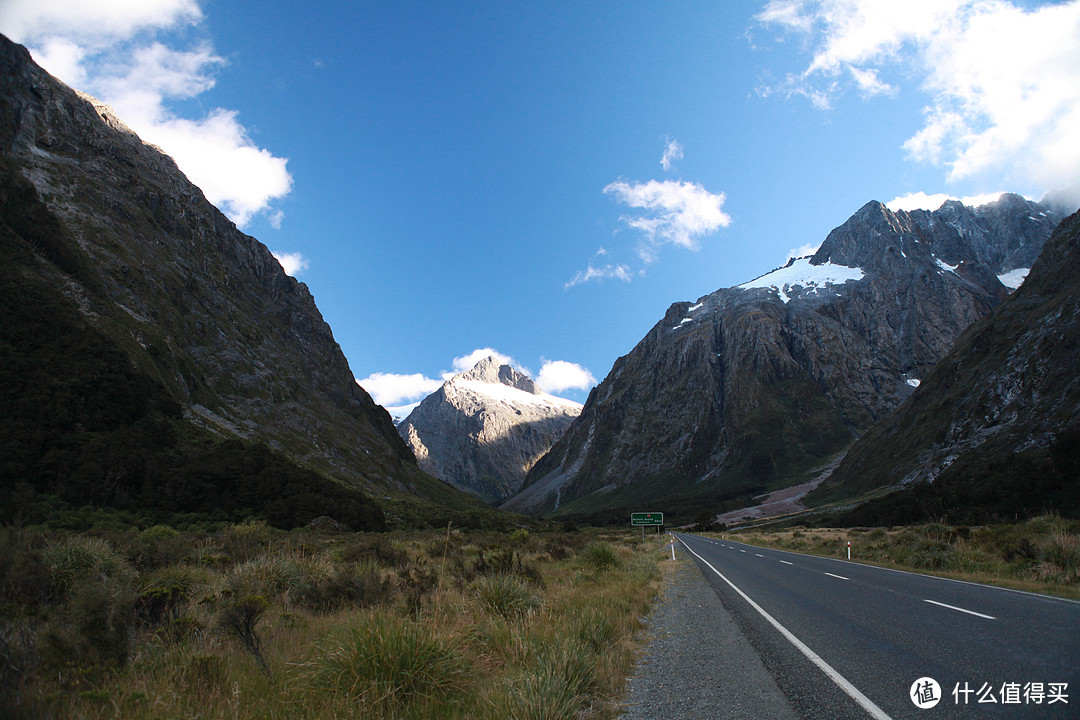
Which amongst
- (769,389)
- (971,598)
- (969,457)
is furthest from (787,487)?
(971,598)

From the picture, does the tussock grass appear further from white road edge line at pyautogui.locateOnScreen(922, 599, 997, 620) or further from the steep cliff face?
the steep cliff face

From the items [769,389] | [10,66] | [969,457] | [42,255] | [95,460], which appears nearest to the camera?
[95,460]

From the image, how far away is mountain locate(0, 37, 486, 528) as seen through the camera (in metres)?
38.2

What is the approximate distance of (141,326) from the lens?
231ft

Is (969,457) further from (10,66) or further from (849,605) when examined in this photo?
(10,66)

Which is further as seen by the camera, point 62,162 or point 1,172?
point 62,162

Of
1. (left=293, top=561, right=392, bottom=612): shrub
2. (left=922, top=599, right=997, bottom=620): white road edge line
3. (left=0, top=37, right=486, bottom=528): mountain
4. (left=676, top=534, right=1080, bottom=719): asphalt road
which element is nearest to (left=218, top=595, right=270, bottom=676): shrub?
(left=293, top=561, right=392, bottom=612): shrub

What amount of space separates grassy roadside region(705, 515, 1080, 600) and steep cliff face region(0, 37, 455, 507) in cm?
7064

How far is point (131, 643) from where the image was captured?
5.47 m

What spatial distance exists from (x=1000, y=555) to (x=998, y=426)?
80374 mm

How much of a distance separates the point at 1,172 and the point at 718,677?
315 ft

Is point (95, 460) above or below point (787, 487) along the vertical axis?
above

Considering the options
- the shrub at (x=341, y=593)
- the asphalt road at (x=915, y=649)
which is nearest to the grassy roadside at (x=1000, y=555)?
the asphalt road at (x=915, y=649)

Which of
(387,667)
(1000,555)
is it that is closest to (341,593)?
(387,667)
